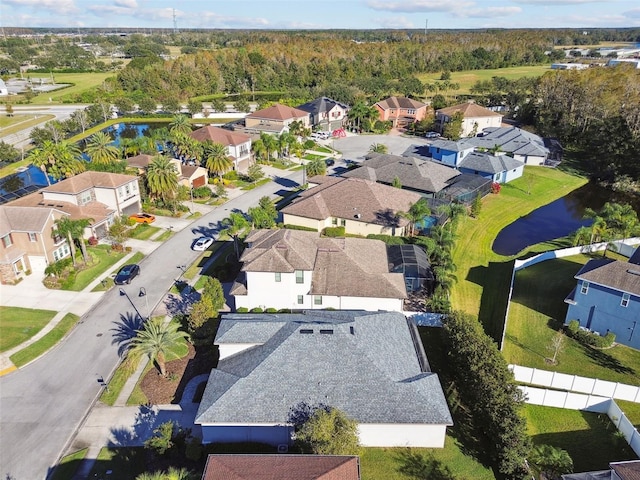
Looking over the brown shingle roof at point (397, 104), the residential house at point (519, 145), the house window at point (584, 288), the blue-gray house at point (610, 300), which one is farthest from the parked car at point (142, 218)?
the brown shingle roof at point (397, 104)

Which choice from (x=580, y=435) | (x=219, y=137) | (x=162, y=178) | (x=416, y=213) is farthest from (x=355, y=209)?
(x=219, y=137)

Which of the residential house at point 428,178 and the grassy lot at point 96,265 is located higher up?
the residential house at point 428,178

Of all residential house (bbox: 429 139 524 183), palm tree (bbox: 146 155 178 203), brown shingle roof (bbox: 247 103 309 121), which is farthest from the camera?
brown shingle roof (bbox: 247 103 309 121)

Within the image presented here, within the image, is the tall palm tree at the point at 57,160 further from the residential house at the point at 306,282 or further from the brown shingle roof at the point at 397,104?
the brown shingle roof at the point at 397,104

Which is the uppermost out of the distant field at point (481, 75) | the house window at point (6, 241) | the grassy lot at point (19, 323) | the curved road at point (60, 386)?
the distant field at point (481, 75)

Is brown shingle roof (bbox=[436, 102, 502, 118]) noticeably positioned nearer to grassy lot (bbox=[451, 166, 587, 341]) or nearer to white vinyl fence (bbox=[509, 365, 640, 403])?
grassy lot (bbox=[451, 166, 587, 341])

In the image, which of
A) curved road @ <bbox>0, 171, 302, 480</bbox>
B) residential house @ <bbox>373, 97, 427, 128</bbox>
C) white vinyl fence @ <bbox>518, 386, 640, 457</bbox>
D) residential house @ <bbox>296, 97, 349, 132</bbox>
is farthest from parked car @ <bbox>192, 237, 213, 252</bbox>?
residential house @ <bbox>373, 97, 427, 128</bbox>

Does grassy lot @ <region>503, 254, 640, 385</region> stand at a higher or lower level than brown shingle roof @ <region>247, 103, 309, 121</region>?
lower
